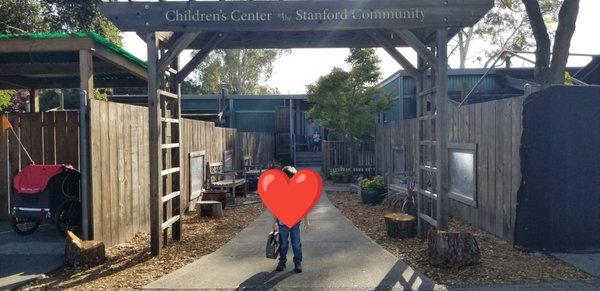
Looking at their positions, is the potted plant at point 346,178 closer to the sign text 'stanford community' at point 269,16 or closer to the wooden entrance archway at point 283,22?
the wooden entrance archway at point 283,22

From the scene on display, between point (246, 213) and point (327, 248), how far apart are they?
15.0ft

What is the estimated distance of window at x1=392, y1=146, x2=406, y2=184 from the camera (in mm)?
13124

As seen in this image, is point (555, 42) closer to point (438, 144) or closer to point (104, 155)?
point (438, 144)

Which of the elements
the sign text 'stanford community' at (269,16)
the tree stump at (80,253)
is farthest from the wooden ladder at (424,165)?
the tree stump at (80,253)

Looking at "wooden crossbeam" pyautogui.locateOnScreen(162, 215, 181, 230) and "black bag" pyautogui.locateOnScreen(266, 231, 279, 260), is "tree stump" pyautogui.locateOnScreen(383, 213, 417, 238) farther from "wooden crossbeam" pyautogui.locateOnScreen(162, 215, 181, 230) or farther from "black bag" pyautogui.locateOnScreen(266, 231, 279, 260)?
"wooden crossbeam" pyautogui.locateOnScreen(162, 215, 181, 230)

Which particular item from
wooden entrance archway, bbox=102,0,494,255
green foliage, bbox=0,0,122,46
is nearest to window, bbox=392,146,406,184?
wooden entrance archway, bbox=102,0,494,255

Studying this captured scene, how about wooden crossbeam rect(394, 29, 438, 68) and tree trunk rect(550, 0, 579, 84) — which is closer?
wooden crossbeam rect(394, 29, 438, 68)

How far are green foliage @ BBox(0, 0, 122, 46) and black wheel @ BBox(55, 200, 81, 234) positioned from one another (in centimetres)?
1198

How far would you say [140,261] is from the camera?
6.88m

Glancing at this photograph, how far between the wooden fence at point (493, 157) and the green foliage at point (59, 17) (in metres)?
15.0

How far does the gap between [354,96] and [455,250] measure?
14.9 metres

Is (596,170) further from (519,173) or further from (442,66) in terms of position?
A: (442,66)

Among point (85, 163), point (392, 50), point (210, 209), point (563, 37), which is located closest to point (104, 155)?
point (85, 163)

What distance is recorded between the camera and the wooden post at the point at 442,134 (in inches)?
279
